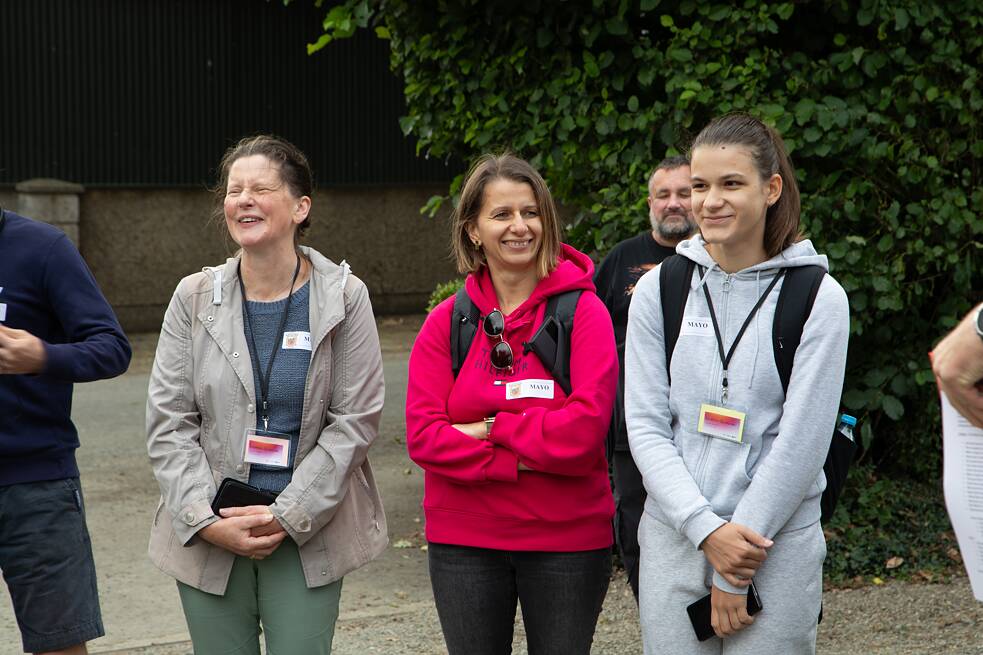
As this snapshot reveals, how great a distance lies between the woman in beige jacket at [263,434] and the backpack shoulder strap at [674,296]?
0.94 metres

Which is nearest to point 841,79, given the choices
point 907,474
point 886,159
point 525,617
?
point 886,159

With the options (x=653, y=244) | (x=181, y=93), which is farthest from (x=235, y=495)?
(x=181, y=93)

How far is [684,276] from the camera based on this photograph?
3443mm

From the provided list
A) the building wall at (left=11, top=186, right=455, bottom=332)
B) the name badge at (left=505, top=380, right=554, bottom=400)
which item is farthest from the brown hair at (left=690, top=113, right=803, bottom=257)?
the building wall at (left=11, top=186, right=455, bottom=332)

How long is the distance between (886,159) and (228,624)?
413 cm

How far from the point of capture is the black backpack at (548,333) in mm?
3600

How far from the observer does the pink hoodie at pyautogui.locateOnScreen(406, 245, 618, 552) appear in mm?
3492

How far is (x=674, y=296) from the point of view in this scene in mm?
3424

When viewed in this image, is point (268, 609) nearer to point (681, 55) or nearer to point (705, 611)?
point (705, 611)

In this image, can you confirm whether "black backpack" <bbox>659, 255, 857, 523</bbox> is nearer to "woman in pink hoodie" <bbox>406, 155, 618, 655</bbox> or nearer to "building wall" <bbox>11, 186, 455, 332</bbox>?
"woman in pink hoodie" <bbox>406, 155, 618, 655</bbox>

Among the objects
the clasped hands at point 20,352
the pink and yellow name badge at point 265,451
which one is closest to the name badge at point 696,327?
the pink and yellow name badge at point 265,451

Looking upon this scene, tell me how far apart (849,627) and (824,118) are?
8.01 ft

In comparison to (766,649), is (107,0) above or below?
above

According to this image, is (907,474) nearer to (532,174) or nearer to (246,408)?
(532,174)
